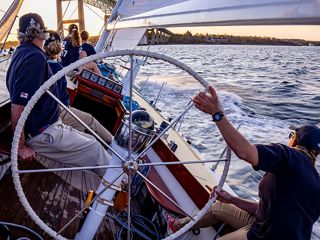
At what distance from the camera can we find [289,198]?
66.1 inches

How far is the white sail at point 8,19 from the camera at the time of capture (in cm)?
448

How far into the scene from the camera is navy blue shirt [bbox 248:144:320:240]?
1608 millimetres

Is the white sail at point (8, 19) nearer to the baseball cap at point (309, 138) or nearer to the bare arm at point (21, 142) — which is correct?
the bare arm at point (21, 142)

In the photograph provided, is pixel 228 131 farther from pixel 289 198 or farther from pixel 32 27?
pixel 32 27

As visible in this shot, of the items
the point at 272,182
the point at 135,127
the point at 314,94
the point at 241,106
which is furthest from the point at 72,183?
the point at 314,94

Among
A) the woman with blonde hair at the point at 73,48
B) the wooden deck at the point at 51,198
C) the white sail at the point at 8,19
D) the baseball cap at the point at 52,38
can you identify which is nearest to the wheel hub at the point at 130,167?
the wooden deck at the point at 51,198

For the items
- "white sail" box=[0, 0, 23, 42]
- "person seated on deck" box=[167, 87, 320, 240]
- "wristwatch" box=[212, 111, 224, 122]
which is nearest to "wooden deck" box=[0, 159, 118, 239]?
Answer: "person seated on deck" box=[167, 87, 320, 240]

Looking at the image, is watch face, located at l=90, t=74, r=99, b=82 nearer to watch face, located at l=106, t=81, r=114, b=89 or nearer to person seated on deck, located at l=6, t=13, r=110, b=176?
watch face, located at l=106, t=81, r=114, b=89

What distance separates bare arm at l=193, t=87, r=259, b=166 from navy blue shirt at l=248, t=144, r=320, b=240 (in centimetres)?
15

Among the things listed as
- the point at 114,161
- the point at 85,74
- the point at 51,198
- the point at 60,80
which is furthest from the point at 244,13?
the point at 85,74

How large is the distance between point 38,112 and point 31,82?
20 cm

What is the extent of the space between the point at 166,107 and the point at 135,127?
795 centimetres

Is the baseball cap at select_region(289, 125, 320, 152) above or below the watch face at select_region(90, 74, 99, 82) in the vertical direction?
above

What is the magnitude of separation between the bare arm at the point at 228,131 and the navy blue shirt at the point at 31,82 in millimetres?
994
